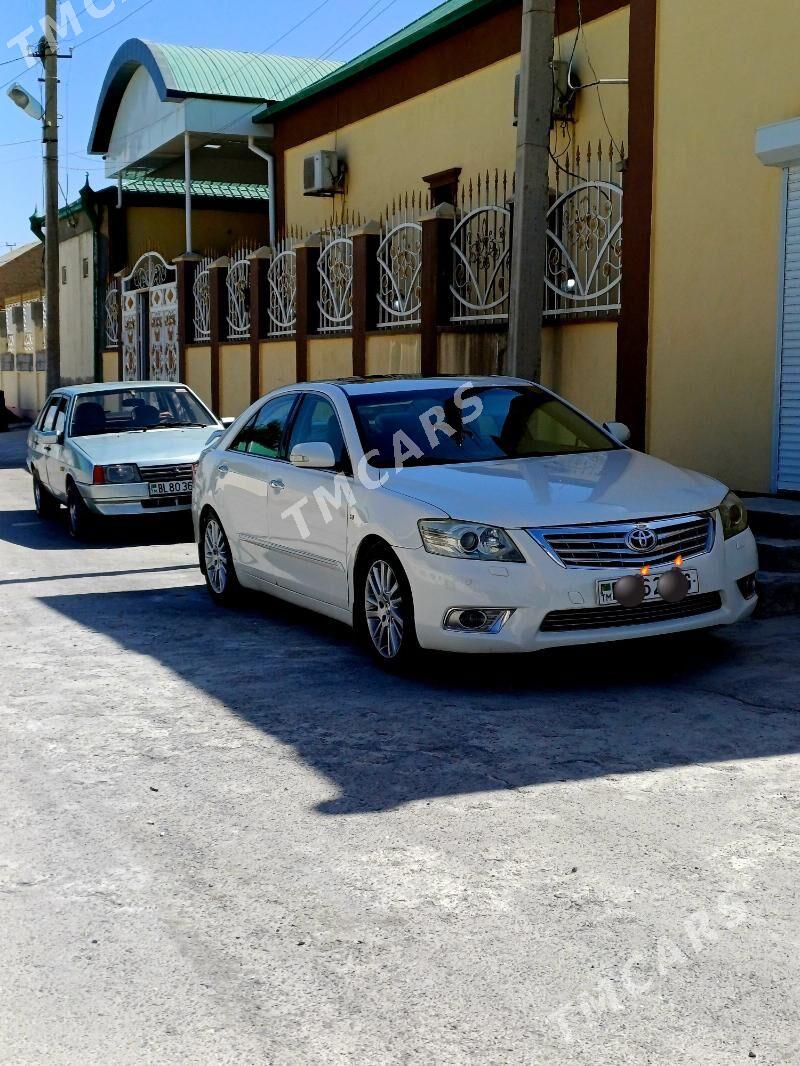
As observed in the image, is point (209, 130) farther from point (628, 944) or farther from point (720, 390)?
point (628, 944)

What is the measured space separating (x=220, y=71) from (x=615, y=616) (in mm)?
20932

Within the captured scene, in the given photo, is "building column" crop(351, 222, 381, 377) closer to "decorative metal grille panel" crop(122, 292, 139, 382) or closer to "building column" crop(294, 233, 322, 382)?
"building column" crop(294, 233, 322, 382)

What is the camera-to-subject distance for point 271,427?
31.0 ft

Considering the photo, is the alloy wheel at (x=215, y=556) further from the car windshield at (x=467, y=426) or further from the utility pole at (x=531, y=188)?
the utility pole at (x=531, y=188)

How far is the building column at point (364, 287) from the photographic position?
1712 centimetres

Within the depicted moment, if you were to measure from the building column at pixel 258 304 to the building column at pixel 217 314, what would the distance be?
1.59m

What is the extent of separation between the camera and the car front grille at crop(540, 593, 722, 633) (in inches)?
271

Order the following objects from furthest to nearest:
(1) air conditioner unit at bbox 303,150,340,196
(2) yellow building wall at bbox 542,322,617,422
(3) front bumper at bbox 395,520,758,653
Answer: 1. (1) air conditioner unit at bbox 303,150,340,196
2. (2) yellow building wall at bbox 542,322,617,422
3. (3) front bumper at bbox 395,520,758,653

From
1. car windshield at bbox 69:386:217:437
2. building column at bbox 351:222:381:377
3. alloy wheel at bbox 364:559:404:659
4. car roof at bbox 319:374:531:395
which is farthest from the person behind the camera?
building column at bbox 351:222:381:377

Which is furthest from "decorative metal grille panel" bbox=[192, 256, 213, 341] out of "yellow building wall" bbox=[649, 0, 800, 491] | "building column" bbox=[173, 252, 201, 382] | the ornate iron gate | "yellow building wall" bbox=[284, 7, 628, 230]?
"yellow building wall" bbox=[649, 0, 800, 491]

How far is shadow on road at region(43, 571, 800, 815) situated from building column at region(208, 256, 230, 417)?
14273 millimetres

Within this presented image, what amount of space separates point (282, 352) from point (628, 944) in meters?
17.0

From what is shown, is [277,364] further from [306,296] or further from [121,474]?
[121,474]

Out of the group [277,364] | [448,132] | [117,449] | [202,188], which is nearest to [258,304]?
[277,364]
